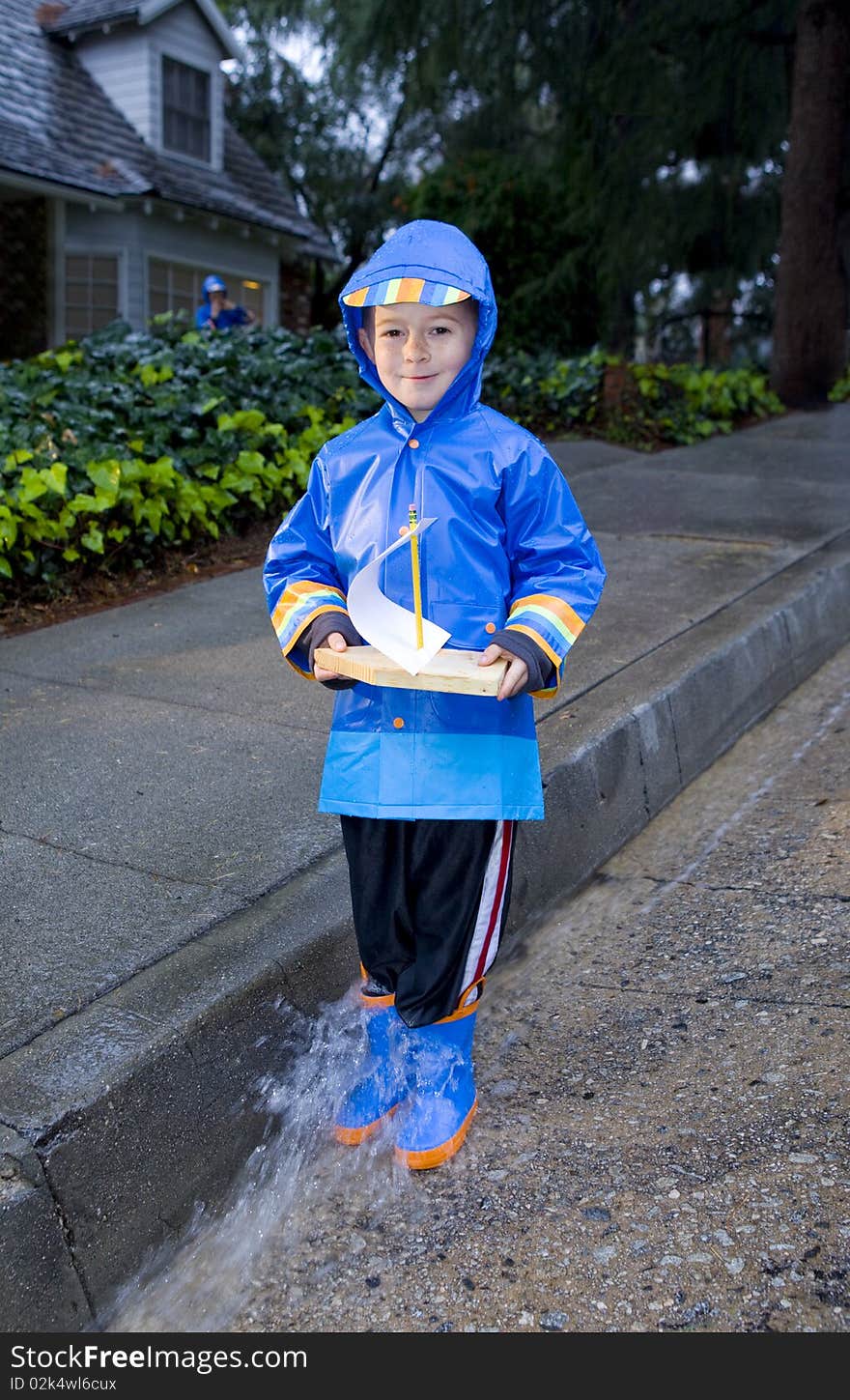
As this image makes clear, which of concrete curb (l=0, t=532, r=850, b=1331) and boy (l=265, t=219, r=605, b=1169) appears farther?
boy (l=265, t=219, r=605, b=1169)

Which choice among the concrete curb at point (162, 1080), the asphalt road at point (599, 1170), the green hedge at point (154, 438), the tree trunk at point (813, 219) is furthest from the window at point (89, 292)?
the asphalt road at point (599, 1170)

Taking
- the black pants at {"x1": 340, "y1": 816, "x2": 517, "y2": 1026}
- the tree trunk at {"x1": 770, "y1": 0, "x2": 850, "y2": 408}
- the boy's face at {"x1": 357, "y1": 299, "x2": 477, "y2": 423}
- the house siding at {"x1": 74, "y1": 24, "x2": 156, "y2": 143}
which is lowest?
the black pants at {"x1": 340, "y1": 816, "x2": 517, "y2": 1026}

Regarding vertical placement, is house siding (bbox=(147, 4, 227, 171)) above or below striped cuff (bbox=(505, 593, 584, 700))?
above

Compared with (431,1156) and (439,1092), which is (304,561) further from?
(431,1156)

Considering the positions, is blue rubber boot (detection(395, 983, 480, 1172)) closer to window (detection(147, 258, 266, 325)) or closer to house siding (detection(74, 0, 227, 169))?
window (detection(147, 258, 266, 325))

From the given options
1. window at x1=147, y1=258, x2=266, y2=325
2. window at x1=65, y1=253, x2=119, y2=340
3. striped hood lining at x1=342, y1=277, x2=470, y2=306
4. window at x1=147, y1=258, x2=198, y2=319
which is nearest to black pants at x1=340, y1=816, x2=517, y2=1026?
striped hood lining at x1=342, y1=277, x2=470, y2=306

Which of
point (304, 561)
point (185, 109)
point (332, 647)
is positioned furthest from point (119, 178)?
point (332, 647)

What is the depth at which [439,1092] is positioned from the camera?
8.18 ft

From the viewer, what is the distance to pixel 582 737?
387 centimetres

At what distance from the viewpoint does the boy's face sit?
7.48 ft

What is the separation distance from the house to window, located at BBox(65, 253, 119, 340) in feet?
0.05

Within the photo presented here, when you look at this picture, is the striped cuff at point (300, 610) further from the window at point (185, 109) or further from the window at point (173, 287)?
the window at point (185, 109)

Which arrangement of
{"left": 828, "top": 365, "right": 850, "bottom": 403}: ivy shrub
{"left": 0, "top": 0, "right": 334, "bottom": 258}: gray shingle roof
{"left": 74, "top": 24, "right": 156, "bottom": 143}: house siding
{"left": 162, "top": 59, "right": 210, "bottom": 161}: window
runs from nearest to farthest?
{"left": 828, "top": 365, "right": 850, "bottom": 403}: ivy shrub → {"left": 0, "top": 0, "right": 334, "bottom": 258}: gray shingle roof → {"left": 74, "top": 24, "right": 156, "bottom": 143}: house siding → {"left": 162, "top": 59, "right": 210, "bottom": 161}: window
